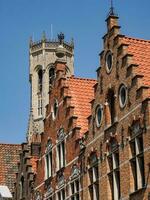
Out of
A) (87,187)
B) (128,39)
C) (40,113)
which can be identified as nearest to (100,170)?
(87,187)

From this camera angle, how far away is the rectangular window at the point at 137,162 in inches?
925

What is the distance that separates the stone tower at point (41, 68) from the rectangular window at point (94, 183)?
8555 cm

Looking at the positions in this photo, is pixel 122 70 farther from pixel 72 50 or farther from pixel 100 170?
pixel 72 50

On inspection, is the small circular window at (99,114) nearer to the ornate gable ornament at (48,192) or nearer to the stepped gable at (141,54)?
the stepped gable at (141,54)

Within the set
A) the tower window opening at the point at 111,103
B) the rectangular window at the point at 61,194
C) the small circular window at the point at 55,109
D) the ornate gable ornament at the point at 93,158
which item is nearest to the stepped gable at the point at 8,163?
the small circular window at the point at 55,109

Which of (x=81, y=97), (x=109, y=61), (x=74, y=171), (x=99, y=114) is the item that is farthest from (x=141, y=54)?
(x=74, y=171)

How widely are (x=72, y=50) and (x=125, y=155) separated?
9753cm

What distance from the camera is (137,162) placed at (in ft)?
77.8

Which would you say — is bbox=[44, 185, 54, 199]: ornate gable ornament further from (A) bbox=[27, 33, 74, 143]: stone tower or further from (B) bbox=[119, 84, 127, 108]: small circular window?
(A) bbox=[27, 33, 74, 143]: stone tower

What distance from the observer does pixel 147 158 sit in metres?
22.9

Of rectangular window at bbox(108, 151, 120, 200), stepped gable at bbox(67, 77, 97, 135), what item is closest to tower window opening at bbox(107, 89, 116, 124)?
rectangular window at bbox(108, 151, 120, 200)

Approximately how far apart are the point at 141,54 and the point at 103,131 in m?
3.41

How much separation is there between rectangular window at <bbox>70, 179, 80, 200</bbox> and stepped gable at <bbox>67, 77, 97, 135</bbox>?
224 centimetres

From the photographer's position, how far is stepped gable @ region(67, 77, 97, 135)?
3079 cm
